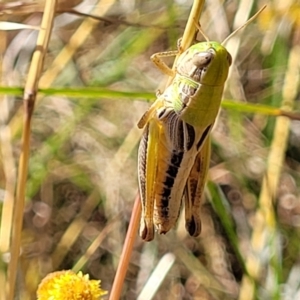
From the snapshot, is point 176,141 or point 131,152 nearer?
point 176,141

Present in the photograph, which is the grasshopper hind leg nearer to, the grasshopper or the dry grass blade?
the grasshopper

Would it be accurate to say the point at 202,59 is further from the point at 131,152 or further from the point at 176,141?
the point at 131,152

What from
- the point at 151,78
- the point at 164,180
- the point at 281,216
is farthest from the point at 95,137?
the point at 164,180

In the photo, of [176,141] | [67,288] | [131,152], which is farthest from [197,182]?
[131,152]

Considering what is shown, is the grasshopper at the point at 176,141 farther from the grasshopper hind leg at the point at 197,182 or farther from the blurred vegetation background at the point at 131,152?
the blurred vegetation background at the point at 131,152

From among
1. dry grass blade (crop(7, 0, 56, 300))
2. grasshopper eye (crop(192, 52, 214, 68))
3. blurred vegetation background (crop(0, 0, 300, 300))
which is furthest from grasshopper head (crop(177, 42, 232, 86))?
blurred vegetation background (crop(0, 0, 300, 300))

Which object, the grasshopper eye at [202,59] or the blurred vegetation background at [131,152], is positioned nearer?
the grasshopper eye at [202,59]

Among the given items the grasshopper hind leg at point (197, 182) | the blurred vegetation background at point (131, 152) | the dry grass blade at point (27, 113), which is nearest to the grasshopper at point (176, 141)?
the grasshopper hind leg at point (197, 182)
